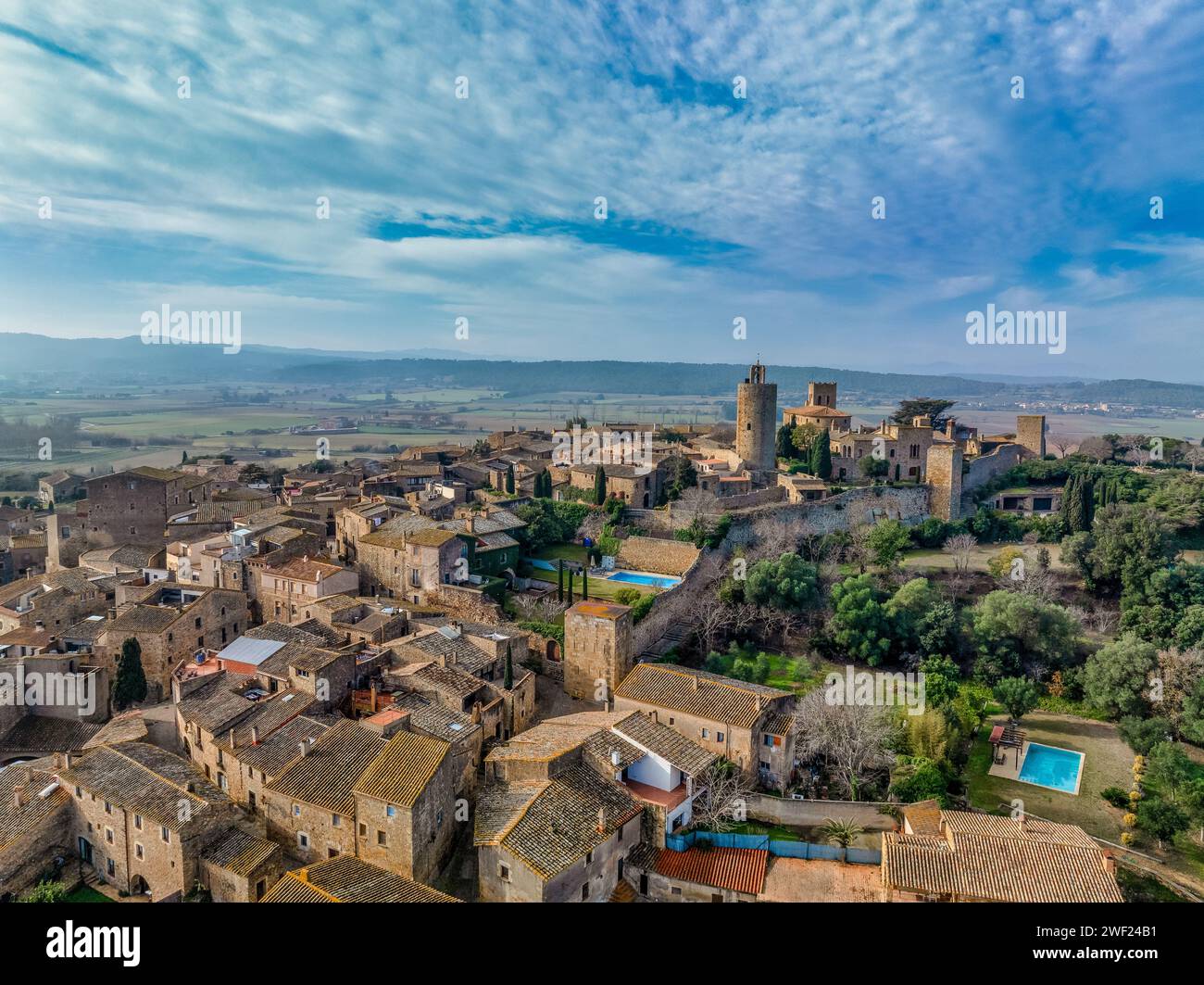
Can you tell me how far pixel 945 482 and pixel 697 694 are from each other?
963 inches

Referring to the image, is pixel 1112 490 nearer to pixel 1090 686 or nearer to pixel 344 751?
pixel 1090 686

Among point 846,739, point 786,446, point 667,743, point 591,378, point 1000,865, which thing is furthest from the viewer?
point 591,378

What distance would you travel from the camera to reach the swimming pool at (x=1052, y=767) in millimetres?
19328

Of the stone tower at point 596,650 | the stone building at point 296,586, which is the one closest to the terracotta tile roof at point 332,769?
the stone tower at point 596,650

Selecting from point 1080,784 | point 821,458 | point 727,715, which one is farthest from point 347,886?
point 821,458

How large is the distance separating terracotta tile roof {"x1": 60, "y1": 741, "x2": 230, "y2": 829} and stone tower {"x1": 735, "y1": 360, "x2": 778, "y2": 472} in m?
30.6

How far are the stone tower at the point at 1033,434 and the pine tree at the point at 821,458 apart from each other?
1483 cm

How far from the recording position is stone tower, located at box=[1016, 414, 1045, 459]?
157 ft

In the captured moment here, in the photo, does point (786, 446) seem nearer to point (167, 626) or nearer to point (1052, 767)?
point (1052, 767)

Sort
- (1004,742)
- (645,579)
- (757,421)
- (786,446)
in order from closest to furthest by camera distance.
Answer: (1004,742)
(645,579)
(757,421)
(786,446)

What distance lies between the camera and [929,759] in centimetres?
1867

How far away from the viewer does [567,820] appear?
1435 cm
